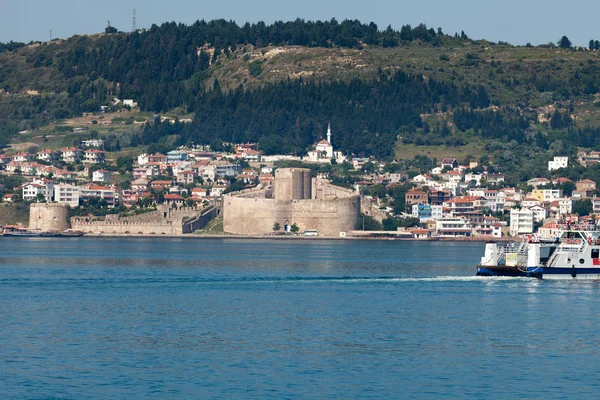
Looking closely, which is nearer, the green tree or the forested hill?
the green tree

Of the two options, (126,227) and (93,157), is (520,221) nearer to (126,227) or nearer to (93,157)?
(126,227)

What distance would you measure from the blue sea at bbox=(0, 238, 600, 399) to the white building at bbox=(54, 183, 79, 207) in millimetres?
76702

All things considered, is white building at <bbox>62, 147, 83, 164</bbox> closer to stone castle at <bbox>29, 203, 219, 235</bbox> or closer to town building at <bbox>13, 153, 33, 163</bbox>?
town building at <bbox>13, 153, 33, 163</bbox>

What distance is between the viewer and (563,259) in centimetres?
5506

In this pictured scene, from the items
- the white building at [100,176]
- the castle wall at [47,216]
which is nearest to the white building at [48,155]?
the white building at [100,176]

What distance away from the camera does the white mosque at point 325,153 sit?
6471 inches

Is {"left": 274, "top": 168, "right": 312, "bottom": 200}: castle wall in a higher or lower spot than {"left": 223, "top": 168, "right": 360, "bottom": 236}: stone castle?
higher

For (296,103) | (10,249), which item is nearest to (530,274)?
(10,249)

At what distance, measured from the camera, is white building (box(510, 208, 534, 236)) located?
123769 mm

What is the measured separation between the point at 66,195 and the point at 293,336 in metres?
103

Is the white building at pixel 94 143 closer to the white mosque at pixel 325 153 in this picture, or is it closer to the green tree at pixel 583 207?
the white mosque at pixel 325 153

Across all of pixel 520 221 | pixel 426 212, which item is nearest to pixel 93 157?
pixel 426 212

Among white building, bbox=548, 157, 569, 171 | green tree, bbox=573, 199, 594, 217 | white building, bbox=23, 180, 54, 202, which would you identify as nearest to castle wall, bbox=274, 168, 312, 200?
white building, bbox=23, 180, 54, 202

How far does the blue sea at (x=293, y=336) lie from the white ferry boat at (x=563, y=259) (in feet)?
2.54
